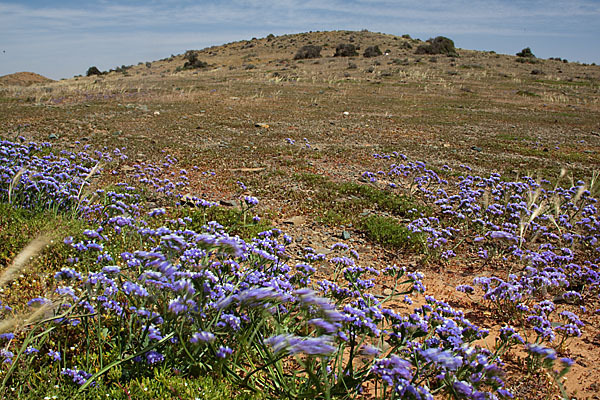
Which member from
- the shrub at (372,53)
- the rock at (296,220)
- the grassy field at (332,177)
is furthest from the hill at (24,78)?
the rock at (296,220)

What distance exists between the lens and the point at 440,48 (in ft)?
180

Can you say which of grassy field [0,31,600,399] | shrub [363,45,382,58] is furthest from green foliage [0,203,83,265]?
shrub [363,45,382,58]

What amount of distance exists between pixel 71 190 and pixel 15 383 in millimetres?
3116

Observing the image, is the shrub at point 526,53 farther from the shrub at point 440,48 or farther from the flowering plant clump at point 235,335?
the flowering plant clump at point 235,335

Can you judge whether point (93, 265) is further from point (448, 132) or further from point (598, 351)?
point (448, 132)

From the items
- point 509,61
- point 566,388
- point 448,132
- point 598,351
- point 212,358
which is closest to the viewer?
point 212,358

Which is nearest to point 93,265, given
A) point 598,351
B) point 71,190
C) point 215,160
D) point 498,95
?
point 71,190

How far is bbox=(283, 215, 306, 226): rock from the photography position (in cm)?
625

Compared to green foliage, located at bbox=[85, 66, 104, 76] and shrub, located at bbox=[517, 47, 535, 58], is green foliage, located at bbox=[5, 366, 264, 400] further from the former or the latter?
shrub, located at bbox=[517, 47, 535, 58]

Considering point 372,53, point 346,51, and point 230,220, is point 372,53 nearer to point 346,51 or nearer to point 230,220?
point 346,51

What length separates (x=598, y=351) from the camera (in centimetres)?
358

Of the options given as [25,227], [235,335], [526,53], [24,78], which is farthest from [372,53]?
[235,335]

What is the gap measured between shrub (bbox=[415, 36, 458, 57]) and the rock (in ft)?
175

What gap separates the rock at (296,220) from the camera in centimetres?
625
